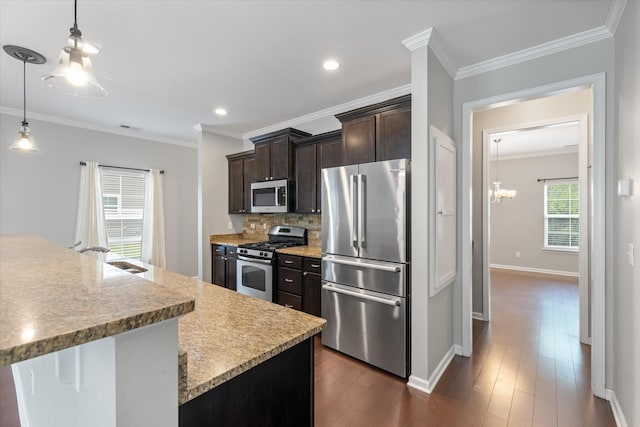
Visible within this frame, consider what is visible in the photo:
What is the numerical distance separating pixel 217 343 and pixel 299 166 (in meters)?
3.03

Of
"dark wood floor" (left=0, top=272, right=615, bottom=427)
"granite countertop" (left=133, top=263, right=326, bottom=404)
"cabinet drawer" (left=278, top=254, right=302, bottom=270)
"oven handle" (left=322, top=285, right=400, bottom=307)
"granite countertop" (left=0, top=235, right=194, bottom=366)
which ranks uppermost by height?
"granite countertop" (left=0, top=235, right=194, bottom=366)

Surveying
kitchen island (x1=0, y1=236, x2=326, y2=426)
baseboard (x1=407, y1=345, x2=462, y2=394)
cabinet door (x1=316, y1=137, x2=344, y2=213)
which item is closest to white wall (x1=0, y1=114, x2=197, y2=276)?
cabinet door (x1=316, y1=137, x2=344, y2=213)

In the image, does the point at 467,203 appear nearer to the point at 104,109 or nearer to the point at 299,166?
the point at 299,166

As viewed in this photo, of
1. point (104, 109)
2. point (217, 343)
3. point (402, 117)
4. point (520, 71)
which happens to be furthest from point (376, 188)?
point (104, 109)

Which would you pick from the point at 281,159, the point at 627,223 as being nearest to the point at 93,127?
the point at 281,159

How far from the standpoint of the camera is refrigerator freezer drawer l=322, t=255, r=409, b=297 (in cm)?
235

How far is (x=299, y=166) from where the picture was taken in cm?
381

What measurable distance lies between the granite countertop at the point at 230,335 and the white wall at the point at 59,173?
3849mm

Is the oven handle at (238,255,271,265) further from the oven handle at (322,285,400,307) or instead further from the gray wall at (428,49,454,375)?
the gray wall at (428,49,454,375)

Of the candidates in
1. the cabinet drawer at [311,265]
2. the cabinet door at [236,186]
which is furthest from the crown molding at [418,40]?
the cabinet door at [236,186]

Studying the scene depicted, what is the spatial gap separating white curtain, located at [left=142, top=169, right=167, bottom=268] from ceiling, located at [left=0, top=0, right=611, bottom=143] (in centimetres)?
169

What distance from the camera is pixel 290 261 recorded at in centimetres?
334

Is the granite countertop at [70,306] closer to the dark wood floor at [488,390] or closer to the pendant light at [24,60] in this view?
the dark wood floor at [488,390]

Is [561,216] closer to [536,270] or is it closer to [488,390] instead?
[536,270]
